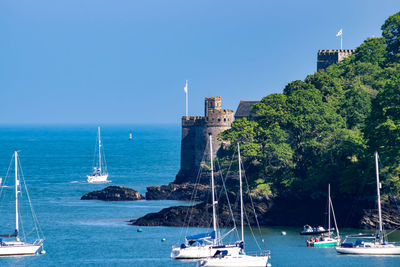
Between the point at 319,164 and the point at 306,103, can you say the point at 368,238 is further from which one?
the point at 306,103

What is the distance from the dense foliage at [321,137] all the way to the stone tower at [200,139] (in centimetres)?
1181

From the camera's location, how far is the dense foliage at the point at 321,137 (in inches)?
3516

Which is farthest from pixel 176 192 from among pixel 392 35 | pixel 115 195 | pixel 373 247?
pixel 373 247

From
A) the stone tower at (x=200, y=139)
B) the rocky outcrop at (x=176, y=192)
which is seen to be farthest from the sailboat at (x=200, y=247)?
the stone tower at (x=200, y=139)

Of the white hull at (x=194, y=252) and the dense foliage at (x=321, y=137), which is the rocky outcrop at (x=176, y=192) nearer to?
the dense foliage at (x=321, y=137)

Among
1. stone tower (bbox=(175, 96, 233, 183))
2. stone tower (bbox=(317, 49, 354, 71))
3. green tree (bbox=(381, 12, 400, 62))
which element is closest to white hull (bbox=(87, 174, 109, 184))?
stone tower (bbox=(175, 96, 233, 183))

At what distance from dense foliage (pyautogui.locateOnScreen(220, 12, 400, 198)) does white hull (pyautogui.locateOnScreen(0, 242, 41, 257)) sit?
2586 cm

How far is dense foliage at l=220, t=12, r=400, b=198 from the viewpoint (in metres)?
89.3

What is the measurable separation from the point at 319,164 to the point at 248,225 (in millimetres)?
9491

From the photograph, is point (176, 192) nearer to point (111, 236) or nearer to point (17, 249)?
point (111, 236)

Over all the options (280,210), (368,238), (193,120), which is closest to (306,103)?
(280,210)

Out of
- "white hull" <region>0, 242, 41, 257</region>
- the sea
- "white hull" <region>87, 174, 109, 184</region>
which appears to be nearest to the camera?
the sea

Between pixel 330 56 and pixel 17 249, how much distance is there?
7809 cm

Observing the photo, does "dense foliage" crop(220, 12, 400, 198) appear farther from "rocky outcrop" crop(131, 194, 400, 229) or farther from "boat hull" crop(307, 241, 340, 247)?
"boat hull" crop(307, 241, 340, 247)
